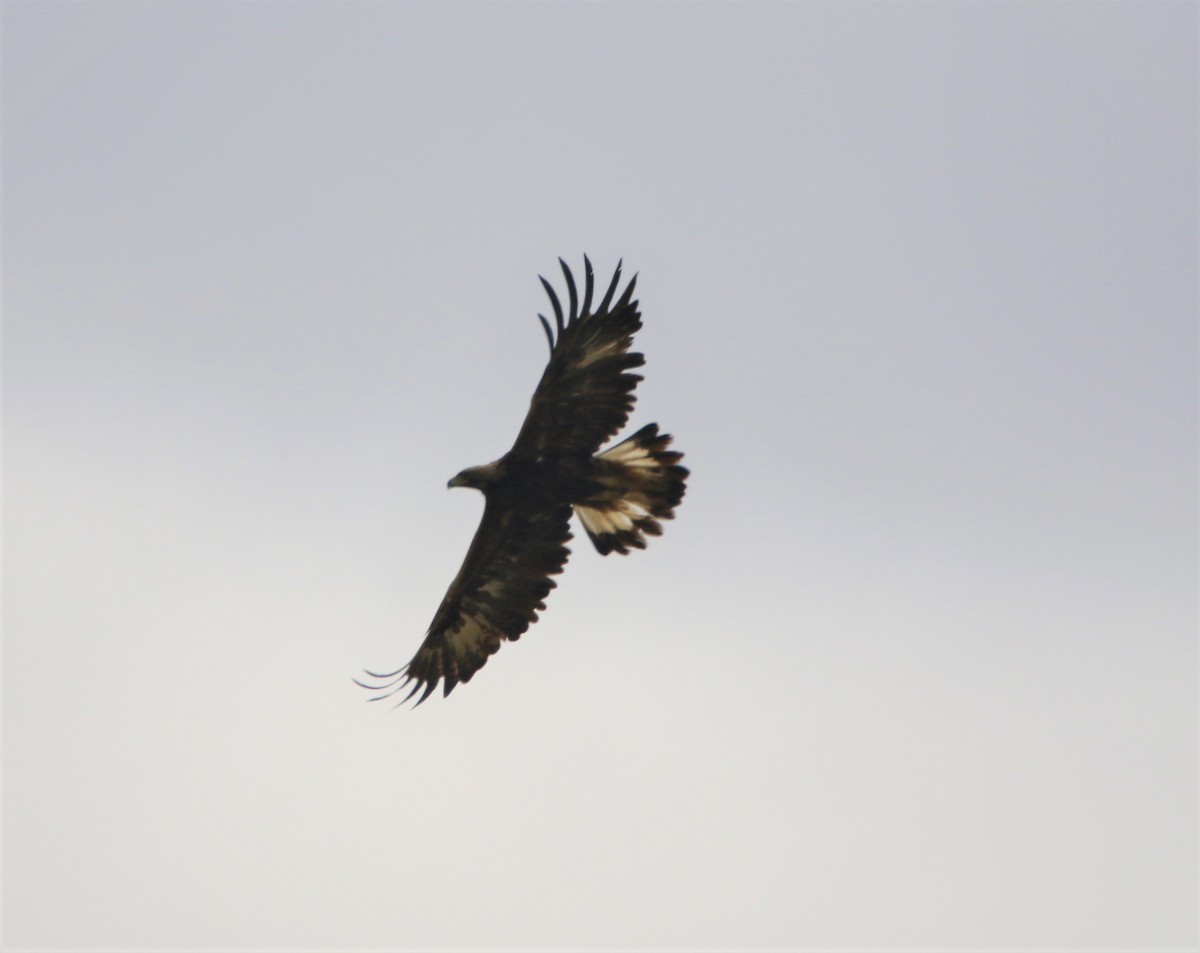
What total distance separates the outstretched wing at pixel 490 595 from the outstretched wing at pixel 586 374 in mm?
1210

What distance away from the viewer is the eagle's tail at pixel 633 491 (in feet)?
43.7

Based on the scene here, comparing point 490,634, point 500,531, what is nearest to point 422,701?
point 490,634

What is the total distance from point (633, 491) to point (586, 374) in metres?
1.26

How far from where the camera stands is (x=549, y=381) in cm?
1286

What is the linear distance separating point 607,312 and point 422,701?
451 centimetres

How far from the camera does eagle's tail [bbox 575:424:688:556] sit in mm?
13305

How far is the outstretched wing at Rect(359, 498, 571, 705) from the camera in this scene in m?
14.3

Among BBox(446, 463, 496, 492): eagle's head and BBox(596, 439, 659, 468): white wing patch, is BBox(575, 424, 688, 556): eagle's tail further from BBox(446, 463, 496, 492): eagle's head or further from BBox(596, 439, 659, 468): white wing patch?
BBox(446, 463, 496, 492): eagle's head

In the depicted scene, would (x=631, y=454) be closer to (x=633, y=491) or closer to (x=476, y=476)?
(x=633, y=491)

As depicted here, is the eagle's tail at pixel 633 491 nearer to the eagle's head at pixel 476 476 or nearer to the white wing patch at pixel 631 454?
the white wing patch at pixel 631 454

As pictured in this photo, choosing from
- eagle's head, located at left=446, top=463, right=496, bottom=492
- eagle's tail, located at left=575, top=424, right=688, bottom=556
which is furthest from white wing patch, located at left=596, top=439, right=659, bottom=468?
eagle's head, located at left=446, top=463, right=496, bottom=492

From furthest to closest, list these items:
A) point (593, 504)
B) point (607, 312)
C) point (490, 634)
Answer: point (490, 634), point (593, 504), point (607, 312)

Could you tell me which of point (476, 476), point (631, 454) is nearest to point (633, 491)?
point (631, 454)

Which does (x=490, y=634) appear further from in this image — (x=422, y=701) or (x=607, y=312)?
(x=607, y=312)
